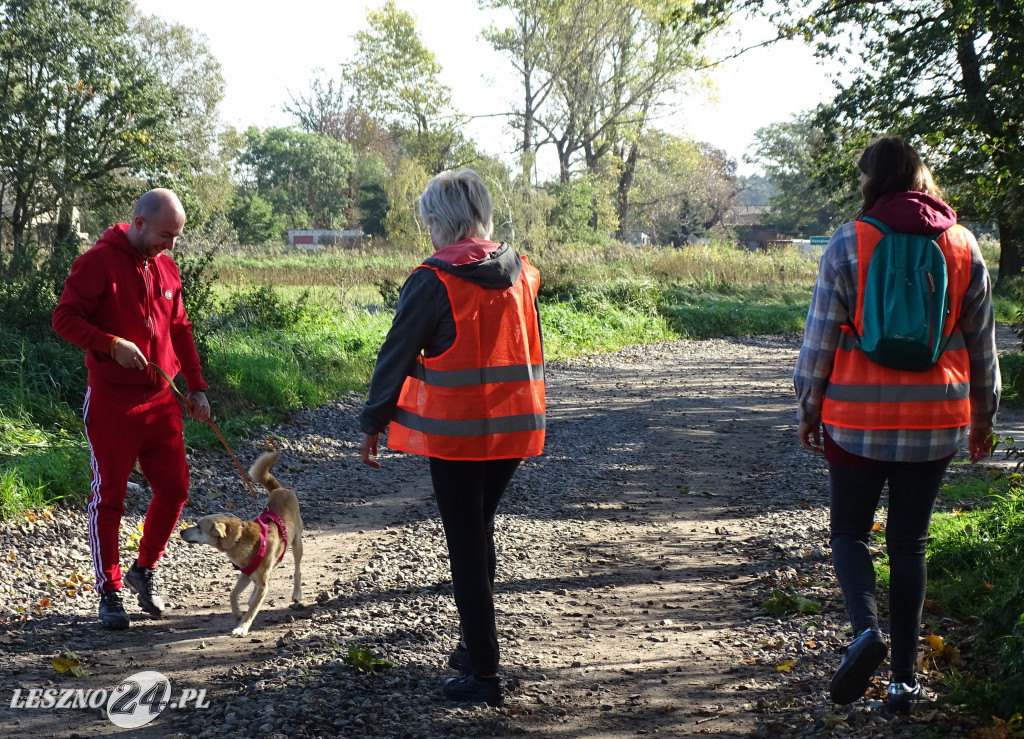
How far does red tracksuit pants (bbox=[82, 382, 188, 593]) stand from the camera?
4.50 meters

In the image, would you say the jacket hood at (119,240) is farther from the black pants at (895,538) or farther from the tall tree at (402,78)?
the tall tree at (402,78)

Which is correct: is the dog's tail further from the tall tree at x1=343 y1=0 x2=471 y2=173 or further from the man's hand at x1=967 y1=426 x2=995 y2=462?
the tall tree at x1=343 y1=0 x2=471 y2=173

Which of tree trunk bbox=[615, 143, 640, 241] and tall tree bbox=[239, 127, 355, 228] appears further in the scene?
tall tree bbox=[239, 127, 355, 228]

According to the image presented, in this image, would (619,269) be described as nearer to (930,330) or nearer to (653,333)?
(653,333)

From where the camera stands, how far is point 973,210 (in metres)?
14.7

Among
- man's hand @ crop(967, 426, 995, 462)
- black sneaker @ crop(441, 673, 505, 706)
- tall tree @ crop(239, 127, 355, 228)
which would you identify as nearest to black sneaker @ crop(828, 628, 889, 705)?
man's hand @ crop(967, 426, 995, 462)

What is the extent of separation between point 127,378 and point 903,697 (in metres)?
3.94

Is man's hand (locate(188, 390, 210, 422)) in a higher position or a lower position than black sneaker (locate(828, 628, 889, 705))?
higher

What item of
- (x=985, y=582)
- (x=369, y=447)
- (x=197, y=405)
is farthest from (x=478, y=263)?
(x=985, y=582)

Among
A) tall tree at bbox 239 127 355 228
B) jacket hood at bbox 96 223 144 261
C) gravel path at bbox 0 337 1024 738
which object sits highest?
tall tree at bbox 239 127 355 228

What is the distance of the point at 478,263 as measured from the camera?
10.8ft

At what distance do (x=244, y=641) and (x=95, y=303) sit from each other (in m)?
1.93

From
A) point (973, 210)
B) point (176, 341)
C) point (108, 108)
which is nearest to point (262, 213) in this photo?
point (108, 108)

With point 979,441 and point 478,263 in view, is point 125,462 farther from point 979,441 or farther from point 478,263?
point 979,441
